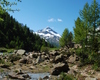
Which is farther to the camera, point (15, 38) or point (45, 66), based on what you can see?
point (15, 38)

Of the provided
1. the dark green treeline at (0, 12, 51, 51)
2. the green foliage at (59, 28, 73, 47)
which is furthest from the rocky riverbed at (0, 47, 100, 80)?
the dark green treeline at (0, 12, 51, 51)

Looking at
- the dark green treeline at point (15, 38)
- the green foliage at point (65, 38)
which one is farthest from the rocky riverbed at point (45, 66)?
the dark green treeline at point (15, 38)

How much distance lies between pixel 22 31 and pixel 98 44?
117m

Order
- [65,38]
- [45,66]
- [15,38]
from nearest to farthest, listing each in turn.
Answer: [45,66] → [65,38] → [15,38]

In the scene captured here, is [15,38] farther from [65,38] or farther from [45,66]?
[45,66]

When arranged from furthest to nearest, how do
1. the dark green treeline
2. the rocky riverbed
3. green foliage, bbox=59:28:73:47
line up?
the dark green treeline < green foliage, bbox=59:28:73:47 < the rocky riverbed

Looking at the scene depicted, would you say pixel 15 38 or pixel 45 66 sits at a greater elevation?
pixel 15 38

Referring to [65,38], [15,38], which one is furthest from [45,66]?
[15,38]

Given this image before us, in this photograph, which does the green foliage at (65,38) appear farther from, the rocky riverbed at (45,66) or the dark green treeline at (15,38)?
the rocky riverbed at (45,66)

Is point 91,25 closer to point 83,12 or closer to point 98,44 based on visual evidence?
point 83,12

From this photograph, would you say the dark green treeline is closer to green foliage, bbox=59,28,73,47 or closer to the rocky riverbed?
green foliage, bbox=59,28,73,47

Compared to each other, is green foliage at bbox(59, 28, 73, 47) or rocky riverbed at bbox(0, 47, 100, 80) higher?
green foliage at bbox(59, 28, 73, 47)

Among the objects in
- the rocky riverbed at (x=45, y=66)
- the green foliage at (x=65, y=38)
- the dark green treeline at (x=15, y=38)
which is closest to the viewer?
the rocky riverbed at (x=45, y=66)

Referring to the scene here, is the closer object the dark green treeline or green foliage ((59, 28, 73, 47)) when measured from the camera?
green foliage ((59, 28, 73, 47))
